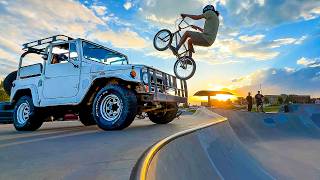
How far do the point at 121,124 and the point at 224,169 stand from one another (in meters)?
2.51

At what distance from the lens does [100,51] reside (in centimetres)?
955

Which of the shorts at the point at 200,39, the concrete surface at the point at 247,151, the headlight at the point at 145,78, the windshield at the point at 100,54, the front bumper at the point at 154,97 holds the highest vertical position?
the shorts at the point at 200,39

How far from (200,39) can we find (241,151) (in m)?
3.62

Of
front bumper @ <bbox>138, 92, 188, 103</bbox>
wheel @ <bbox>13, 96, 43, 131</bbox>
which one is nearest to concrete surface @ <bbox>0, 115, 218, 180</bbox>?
front bumper @ <bbox>138, 92, 188, 103</bbox>

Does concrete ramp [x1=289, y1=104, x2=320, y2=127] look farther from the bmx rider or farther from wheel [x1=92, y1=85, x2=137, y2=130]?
wheel [x1=92, y1=85, x2=137, y2=130]

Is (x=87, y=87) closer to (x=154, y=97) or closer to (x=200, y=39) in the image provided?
(x=154, y=97)

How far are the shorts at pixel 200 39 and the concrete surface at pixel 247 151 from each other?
260 centimetres

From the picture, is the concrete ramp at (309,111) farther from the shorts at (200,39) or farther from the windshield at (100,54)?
the windshield at (100,54)

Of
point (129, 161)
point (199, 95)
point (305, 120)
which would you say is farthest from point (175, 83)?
point (199, 95)


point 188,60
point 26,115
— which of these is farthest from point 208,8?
point 26,115

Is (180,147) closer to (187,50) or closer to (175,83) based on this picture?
(175,83)

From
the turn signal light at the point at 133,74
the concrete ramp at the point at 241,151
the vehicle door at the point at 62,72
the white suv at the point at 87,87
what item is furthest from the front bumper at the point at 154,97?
the vehicle door at the point at 62,72

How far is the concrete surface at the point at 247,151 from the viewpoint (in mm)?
4496

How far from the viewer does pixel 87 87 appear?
8.53 metres
